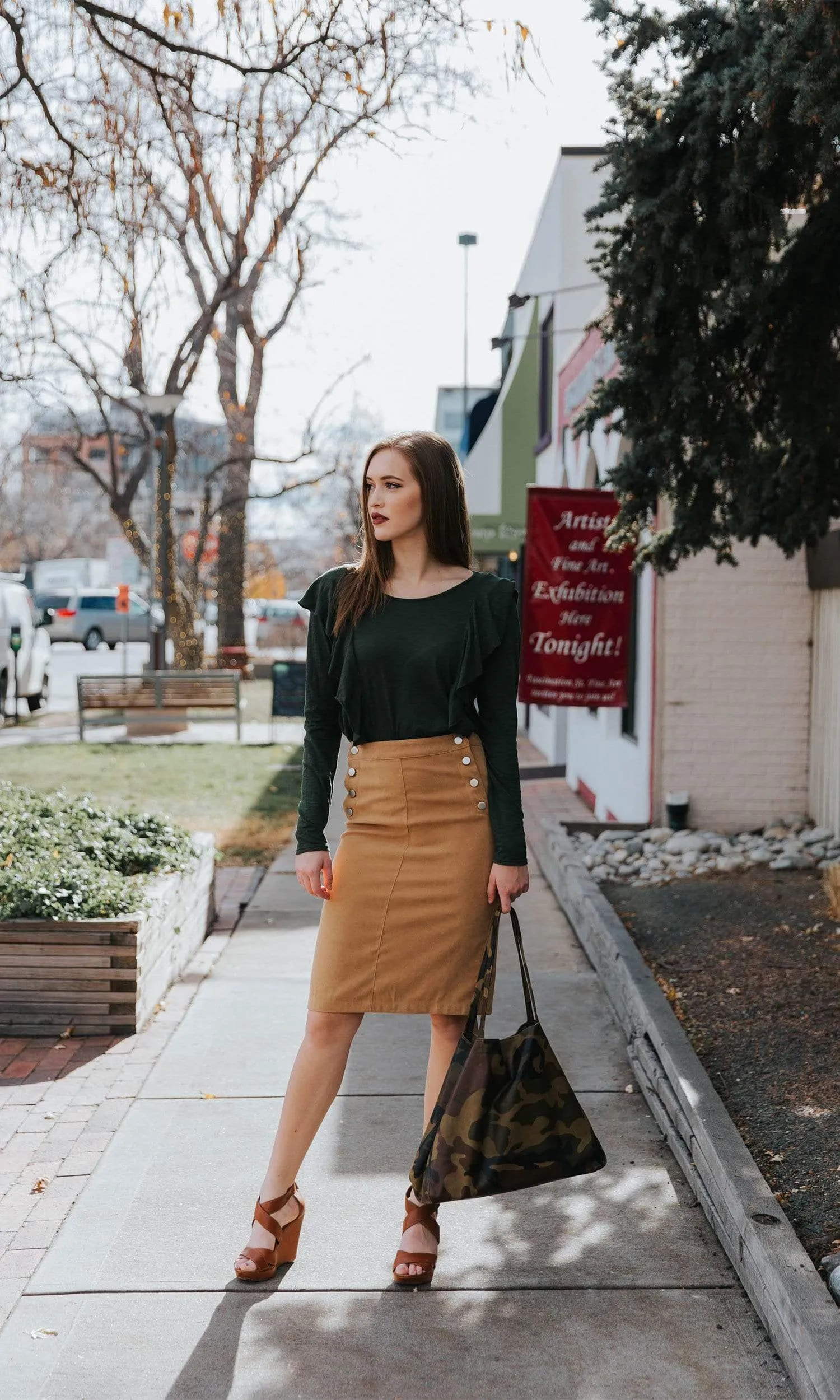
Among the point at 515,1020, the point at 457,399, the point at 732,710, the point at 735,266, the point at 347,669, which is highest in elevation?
the point at 457,399

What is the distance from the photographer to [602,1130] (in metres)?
4.46

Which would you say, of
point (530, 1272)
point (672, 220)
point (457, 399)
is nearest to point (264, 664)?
point (457, 399)

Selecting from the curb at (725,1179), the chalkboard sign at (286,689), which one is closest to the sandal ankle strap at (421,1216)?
the curb at (725,1179)

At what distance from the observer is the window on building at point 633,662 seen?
10602 millimetres

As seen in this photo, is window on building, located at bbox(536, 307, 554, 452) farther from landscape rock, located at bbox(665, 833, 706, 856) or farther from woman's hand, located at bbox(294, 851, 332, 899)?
woman's hand, located at bbox(294, 851, 332, 899)

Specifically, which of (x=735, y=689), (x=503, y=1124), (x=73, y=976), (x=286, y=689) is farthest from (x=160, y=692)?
(x=503, y=1124)

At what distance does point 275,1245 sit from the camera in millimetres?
3418

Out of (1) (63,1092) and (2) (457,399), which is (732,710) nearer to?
(1) (63,1092)

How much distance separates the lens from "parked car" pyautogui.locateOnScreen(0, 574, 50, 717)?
20.7 metres

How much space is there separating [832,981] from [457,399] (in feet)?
152

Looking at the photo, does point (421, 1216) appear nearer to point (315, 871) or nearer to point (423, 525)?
point (315, 871)

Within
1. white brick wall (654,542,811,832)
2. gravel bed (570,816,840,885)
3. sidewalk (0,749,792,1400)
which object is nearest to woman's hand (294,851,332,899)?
sidewalk (0,749,792,1400)

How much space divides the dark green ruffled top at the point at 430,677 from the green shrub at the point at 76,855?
91.6 inches

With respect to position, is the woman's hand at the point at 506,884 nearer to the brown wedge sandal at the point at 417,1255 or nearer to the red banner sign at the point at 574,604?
the brown wedge sandal at the point at 417,1255
